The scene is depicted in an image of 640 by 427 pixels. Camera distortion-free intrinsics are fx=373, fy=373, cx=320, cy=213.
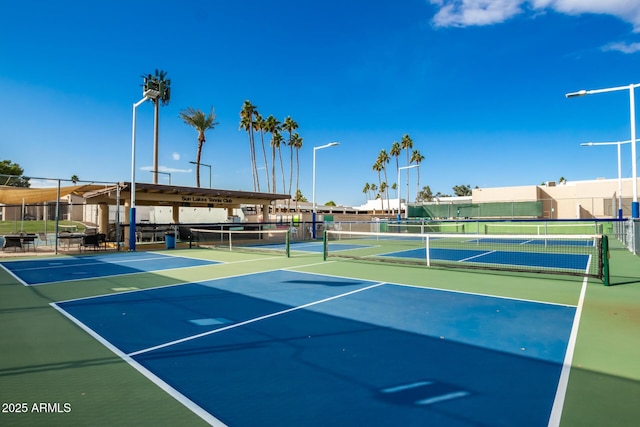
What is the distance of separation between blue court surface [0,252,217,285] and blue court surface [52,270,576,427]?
4.12 metres

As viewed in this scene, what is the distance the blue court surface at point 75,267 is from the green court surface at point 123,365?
1.51 metres

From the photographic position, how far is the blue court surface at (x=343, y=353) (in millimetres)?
3564

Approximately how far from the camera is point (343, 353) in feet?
16.4

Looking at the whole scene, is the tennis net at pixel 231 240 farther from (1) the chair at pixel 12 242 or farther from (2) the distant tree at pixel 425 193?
(2) the distant tree at pixel 425 193

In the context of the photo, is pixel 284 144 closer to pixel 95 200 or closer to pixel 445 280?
pixel 95 200

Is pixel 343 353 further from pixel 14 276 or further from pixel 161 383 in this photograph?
pixel 14 276

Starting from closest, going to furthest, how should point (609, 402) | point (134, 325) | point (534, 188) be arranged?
point (609, 402), point (134, 325), point (534, 188)

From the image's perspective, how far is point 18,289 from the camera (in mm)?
9570

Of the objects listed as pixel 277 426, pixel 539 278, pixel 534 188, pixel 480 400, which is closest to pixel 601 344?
pixel 480 400

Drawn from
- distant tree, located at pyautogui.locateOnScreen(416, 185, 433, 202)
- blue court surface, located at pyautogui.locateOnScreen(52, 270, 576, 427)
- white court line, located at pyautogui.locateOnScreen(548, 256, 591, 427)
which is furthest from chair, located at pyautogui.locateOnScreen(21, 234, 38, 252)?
distant tree, located at pyautogui.locateOnScreen(416, 185, 433, 202)

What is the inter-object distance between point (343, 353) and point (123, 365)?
2773 mm

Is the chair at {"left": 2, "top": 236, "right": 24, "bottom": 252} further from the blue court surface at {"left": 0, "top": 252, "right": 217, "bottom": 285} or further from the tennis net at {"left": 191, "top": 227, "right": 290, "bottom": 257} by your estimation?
the tennis net at {"left": 191, "top": 227, "right": 290, "bottom": 257}

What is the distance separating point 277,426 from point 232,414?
482mm

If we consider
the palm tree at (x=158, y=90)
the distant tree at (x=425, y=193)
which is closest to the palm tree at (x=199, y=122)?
A: the palm tree at (x=158, y=90)
